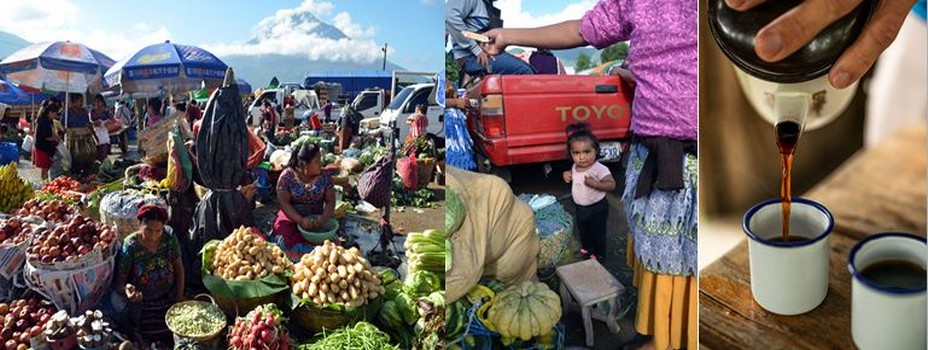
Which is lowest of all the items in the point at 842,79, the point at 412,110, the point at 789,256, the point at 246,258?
the point at 246,258

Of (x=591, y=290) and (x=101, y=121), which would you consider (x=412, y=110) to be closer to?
(x=591, y=290)

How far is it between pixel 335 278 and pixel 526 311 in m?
1.11

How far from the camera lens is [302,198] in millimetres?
3850

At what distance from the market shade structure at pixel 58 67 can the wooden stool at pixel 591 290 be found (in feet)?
10.9

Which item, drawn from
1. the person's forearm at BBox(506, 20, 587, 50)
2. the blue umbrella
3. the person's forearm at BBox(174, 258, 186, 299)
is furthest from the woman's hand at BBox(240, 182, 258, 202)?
the blue umbrella

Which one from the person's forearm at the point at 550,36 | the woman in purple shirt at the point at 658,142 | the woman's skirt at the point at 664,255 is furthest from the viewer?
the person's forearm at the point at 550,36

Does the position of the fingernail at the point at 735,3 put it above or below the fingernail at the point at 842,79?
above

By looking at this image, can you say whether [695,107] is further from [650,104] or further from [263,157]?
[263,157]

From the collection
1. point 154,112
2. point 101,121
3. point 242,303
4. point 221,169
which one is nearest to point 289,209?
point 221,169

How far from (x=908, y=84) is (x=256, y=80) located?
10.6 feet

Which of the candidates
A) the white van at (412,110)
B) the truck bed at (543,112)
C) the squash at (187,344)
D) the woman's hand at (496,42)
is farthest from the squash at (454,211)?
the squash at (187,344)

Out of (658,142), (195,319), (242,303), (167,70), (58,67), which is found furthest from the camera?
(58,67)

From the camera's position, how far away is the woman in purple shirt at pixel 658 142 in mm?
2541

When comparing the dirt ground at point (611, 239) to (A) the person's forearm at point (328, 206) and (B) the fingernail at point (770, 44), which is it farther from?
(A) the person's forearm at point (328, 206)
